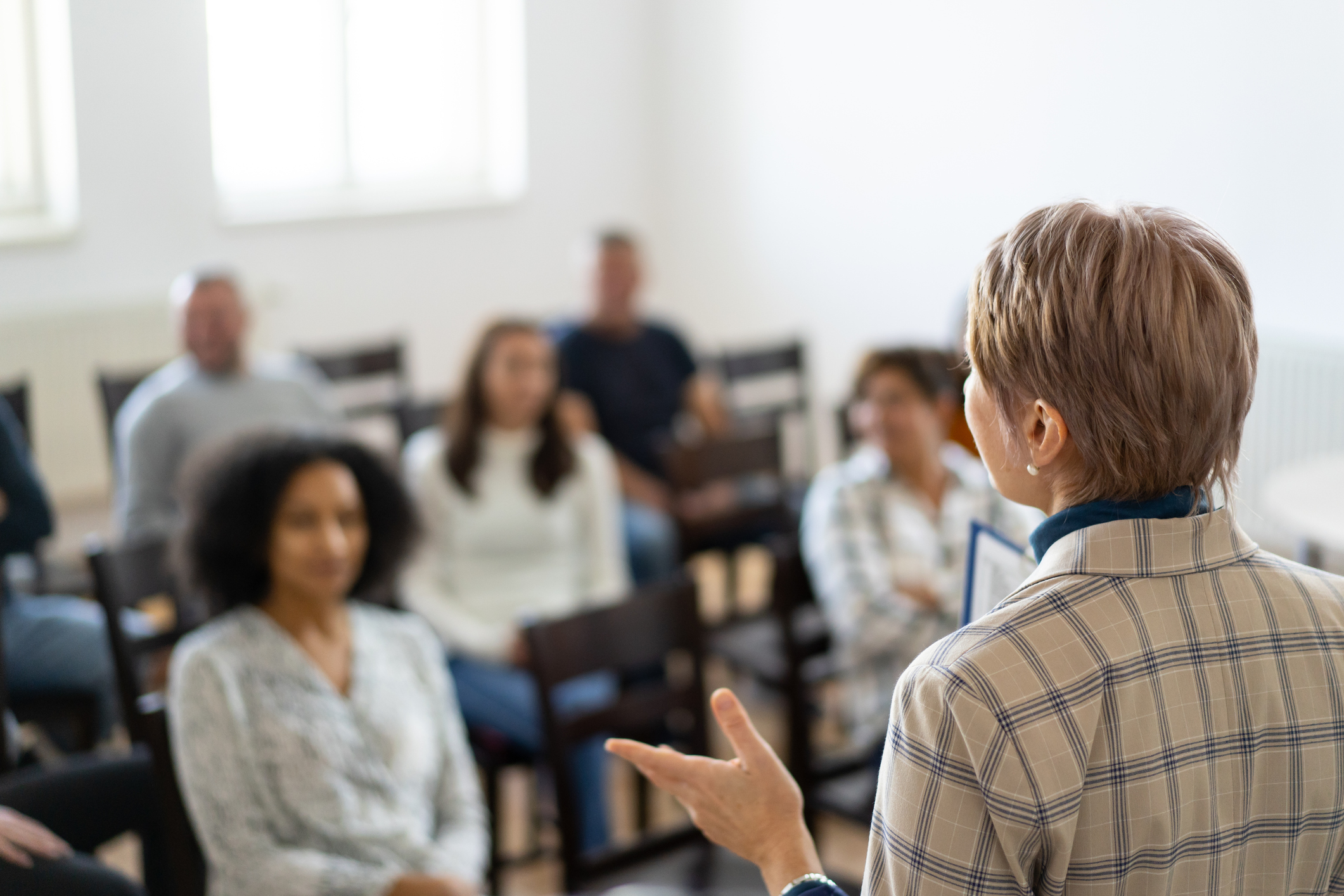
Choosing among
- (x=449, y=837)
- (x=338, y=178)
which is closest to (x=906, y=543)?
(x=449, y=837)

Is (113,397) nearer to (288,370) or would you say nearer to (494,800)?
→ (288,370)

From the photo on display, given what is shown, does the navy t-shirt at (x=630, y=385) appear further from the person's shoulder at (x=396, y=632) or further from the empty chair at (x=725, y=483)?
the person's shoulder at (x=396, y=632)

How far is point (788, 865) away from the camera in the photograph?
944 millimetres

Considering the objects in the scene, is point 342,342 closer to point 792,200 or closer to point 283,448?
point 792,200

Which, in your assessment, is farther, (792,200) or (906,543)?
(792,200)

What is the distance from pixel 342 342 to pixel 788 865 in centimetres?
483

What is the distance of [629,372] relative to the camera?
4254 millimetres

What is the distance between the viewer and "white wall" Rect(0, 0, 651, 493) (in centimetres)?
475

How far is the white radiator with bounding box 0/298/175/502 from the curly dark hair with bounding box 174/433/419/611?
2913 mm

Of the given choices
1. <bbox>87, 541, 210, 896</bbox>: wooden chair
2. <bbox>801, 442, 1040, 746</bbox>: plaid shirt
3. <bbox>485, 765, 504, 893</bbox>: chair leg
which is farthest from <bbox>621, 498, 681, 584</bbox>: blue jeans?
<bbox>87, 541, 210, 896</bbox>: wooden chair

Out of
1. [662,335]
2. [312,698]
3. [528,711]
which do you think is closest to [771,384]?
[662,335]

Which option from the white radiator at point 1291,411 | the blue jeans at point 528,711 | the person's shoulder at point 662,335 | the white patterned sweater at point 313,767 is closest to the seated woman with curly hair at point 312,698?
the white patterned sweater at point 313,767

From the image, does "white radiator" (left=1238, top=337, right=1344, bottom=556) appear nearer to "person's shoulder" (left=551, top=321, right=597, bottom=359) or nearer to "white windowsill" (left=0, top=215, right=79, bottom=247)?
"person's shoulder" (left=551, top=321, right=597, bottom=359)

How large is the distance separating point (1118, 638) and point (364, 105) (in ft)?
17.5
